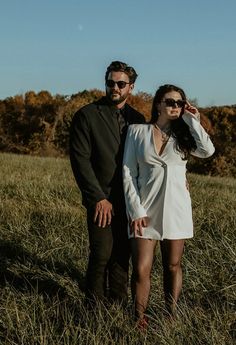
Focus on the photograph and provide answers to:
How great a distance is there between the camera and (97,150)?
13.6 ft

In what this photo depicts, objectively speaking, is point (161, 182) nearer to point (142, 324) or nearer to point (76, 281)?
point (142, 324)

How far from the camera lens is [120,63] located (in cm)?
412

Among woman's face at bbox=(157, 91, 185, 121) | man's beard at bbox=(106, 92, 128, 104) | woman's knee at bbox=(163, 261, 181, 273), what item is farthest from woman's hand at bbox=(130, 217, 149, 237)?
man's beard at bbox=(106, 92, 128, 104)

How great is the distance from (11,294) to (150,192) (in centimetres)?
142

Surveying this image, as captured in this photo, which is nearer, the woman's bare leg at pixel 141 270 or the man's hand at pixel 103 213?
the woman's bare leg at pixel 141 270

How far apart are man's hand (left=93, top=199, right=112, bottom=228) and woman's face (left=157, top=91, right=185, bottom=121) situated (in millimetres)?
694

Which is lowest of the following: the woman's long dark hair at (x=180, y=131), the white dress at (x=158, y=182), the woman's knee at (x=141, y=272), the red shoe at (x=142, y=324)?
the red shoe at (x=142, y=324)

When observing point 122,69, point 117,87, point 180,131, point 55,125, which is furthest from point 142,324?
point 55,125

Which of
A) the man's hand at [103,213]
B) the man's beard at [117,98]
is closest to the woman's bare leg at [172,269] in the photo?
the man's hand at [103,213]

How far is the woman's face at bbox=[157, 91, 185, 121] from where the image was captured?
3941mm

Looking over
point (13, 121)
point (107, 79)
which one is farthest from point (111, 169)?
point (13, 121)

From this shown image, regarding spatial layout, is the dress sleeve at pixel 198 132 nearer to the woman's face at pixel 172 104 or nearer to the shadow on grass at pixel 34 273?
the woman's face at pixel 172 104

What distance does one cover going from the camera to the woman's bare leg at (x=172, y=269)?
398 cm

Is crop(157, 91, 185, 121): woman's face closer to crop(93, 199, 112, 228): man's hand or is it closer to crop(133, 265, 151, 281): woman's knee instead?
crop(93, 199, 112, 228): man's hand
